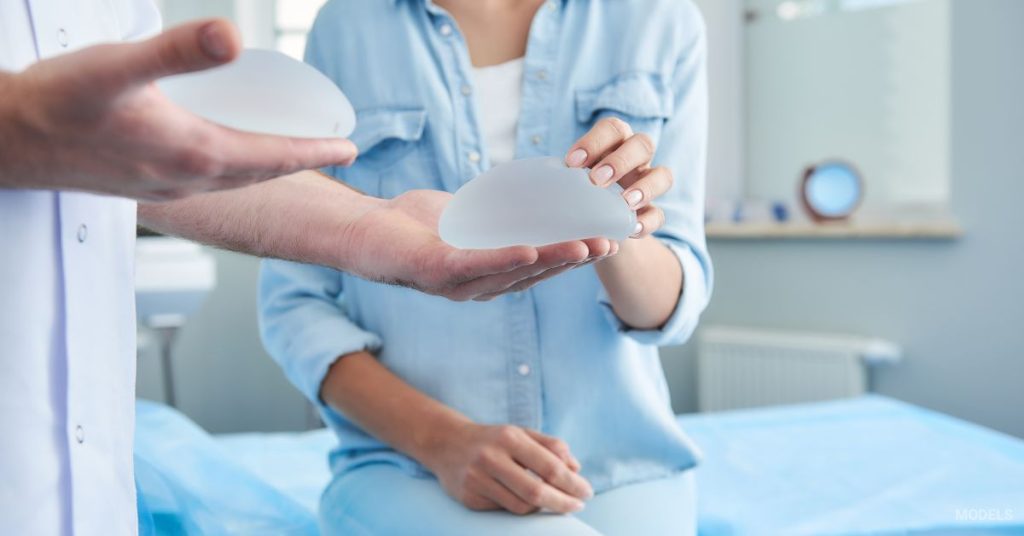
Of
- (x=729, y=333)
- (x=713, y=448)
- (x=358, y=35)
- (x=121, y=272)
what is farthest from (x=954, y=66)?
(x=121, y=272)

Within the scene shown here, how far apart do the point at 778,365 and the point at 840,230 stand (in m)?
0.43

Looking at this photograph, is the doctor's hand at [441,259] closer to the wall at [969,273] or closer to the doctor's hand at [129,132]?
the doctor's hand at [129,132]

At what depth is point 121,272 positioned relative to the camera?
0.64 meters

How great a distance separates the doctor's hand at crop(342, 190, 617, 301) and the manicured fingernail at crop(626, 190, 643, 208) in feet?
0.26

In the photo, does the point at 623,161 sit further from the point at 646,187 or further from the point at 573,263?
the point at 573,263

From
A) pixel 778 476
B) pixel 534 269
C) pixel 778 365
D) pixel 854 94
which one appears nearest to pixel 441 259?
pixel 534 269

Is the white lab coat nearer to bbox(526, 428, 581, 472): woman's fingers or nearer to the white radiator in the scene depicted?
bbox(526, 428, 581, 472): woman's fingers

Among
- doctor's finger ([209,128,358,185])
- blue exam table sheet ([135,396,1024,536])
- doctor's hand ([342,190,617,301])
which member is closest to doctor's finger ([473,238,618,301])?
doctor's hand ([342,190,617,301])

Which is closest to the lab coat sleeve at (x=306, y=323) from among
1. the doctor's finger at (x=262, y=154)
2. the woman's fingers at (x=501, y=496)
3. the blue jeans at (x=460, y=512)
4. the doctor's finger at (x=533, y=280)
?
the blue jeans at (x=460, y=512)

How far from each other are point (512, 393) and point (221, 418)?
2.19 metres

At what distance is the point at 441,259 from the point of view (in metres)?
0.61

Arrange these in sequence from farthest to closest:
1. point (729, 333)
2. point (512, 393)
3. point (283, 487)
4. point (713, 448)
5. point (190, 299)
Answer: point (729, 333)
point (190, 299)
point (713, 448)
point (283, 487)
point (512, 393)

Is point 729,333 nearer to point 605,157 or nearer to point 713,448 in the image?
point 713,448

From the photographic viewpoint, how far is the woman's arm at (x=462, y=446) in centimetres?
82
